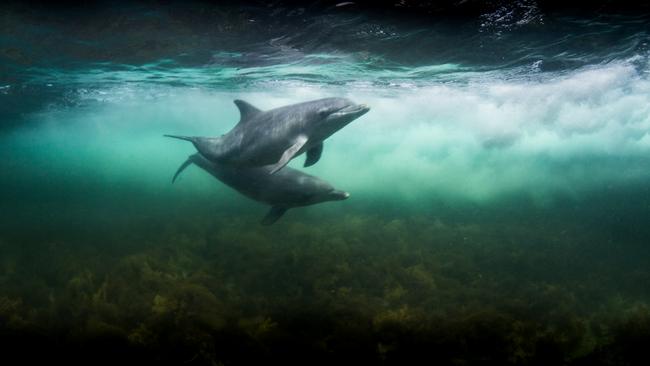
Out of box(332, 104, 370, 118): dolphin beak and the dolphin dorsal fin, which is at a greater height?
the dolphin dorsal fin

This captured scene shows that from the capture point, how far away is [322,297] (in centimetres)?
843

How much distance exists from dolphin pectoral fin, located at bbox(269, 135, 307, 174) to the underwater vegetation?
2.56m

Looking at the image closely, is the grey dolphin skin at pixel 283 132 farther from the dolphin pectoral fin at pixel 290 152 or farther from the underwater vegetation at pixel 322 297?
the underwater vegetation at pixel 322 297

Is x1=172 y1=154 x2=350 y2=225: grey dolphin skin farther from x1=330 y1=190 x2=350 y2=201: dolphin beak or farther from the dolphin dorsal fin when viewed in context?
the dolphin dorsal fin

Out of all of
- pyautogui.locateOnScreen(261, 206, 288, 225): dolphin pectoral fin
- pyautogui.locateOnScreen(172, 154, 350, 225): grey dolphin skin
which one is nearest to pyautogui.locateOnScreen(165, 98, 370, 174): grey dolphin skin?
pyautogui.locateOnScreen(172, 154, 350, 225): grey dolphin skin

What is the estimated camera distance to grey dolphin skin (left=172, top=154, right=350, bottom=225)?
854 cm

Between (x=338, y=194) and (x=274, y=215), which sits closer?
(x=338, y=194)

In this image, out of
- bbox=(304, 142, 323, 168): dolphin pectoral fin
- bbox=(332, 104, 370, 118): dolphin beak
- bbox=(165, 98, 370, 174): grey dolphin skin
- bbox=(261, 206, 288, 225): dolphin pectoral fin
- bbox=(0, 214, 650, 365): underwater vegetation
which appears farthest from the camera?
bbox=(261, 206, 288, 225): dolphin pectoral fin

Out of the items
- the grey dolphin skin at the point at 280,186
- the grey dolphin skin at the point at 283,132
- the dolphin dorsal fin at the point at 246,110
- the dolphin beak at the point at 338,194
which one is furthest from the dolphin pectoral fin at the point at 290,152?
the dolphin beak at the point at 338,194

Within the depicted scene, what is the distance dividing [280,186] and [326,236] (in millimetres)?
6551

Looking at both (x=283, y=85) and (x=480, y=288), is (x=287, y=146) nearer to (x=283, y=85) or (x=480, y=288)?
(x=480, y=288)

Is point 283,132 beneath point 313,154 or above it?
above

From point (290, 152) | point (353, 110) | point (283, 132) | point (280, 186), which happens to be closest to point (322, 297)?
point (280, 186)

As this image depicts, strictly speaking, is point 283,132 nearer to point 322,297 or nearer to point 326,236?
point 322,297
